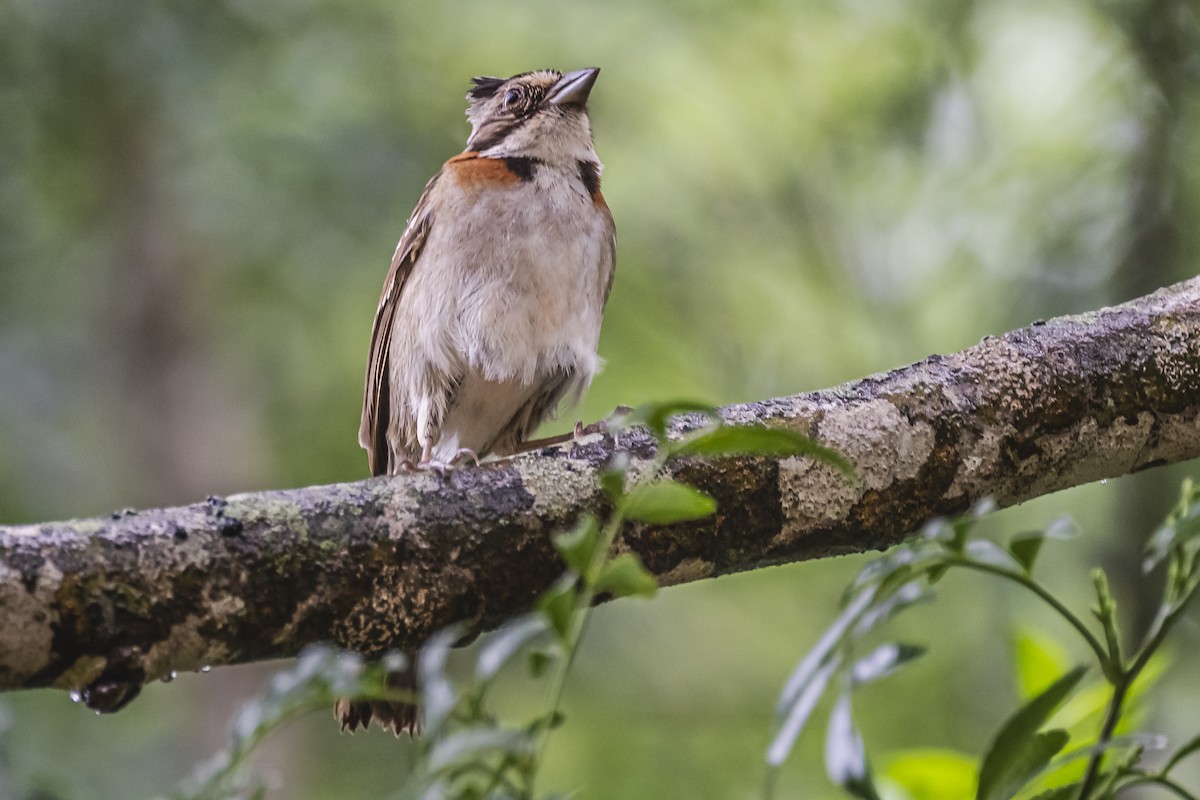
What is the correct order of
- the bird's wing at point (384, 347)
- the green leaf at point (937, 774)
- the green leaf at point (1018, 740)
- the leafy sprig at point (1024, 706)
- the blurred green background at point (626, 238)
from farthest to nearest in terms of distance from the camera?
the blurred green background at point (626, 238)
the bird's wing at point (384, 347)
the green leaf at point (937, 774)
the green leaf at point (1018, 740)
the leafy sprig at point (1024, 706)

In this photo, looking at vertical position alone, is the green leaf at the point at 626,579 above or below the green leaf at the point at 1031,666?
below

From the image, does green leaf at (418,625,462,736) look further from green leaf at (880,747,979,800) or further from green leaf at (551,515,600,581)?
green leaf at (880,747,979,800)

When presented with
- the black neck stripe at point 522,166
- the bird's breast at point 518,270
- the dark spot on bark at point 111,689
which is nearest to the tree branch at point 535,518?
the dark spot on bark at point 111,689

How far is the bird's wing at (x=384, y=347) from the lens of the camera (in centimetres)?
421

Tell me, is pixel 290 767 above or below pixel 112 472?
below

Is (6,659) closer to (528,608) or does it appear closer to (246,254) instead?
(528,608)

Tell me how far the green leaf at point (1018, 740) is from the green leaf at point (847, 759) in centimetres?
22

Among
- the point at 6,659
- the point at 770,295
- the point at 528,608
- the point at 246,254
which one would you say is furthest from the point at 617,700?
the point at 6,659

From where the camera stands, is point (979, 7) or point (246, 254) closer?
point (979, 7)

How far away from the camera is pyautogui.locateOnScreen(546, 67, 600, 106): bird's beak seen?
14.2ft

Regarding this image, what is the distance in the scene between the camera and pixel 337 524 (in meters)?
2.08

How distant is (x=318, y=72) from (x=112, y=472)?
110 inches

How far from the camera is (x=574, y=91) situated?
14.2 feet

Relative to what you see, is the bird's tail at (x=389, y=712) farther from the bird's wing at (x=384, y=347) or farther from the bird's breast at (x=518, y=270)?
the bird's wing at (x=384, y=347)
